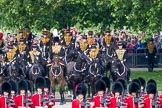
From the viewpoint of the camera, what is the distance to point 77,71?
33875 millimetres

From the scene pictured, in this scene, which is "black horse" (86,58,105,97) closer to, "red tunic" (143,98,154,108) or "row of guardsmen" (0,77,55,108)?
"row of guardsmen" (0,77,55,108)

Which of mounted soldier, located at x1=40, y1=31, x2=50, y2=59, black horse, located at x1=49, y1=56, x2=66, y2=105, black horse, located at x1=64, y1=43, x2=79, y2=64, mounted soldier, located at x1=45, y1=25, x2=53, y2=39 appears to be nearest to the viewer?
black horse, located at x1=49, y1=56, x2=66, y2=105

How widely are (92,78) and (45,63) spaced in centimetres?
245

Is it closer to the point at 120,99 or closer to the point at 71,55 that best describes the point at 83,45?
the point at 71,55

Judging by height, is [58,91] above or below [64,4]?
below

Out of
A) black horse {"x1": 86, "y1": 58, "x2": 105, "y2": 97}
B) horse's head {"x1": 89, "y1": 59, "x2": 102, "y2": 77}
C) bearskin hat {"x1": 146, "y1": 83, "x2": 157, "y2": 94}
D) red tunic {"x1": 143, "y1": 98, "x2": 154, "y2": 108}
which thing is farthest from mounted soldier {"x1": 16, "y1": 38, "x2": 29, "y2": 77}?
red tunic {"x1": 143, "y1": 98, "x2": 154, "y2": 108}

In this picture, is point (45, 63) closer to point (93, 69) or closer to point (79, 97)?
point (93, 69)

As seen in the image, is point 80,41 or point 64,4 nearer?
point 80,41

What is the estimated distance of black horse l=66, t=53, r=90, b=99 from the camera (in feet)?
110

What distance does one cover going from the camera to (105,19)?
42.5 meters

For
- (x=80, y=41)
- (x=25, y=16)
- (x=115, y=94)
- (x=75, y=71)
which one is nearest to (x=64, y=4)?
(x=25, y=16)

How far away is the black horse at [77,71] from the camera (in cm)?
3350

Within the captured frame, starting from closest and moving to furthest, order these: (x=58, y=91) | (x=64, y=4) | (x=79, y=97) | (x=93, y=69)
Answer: (x=79, y=97) → (x=93, y=69) → (x=58, y=91) → (x=64, y=4)

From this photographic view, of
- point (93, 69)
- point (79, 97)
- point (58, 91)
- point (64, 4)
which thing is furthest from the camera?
point (64, 4)
